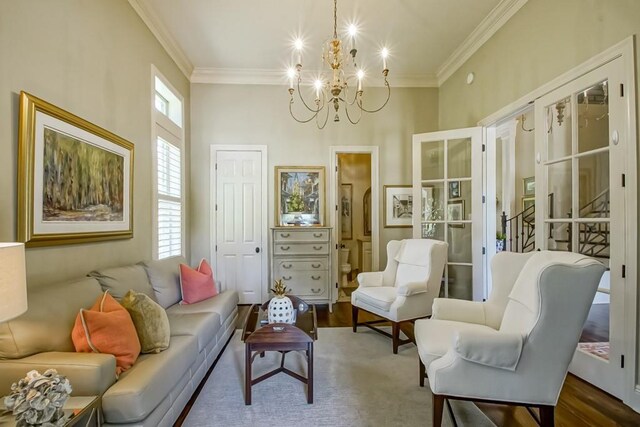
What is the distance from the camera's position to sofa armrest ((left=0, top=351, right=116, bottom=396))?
4.60 ft

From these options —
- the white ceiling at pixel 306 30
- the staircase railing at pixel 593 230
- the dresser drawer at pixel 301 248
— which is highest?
the white ceiling at pixel 306 30

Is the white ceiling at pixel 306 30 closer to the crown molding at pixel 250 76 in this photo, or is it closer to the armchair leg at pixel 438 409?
the crown molding at pixel 250 76

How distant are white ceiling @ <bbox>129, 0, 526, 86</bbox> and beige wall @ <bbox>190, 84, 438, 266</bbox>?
1.09 ft

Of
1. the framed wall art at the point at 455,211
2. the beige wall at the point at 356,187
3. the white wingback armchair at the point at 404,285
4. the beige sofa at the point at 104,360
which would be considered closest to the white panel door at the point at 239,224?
the white wingback armchair at the point at 404,285

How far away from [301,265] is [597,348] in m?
3.04

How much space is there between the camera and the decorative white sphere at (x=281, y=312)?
2451 millimetres

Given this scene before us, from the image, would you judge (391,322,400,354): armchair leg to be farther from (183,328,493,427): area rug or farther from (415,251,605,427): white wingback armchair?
(415,251,605,427): white wingback armchair

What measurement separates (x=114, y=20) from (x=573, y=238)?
431cm

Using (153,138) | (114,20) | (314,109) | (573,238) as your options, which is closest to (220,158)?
(153,138)

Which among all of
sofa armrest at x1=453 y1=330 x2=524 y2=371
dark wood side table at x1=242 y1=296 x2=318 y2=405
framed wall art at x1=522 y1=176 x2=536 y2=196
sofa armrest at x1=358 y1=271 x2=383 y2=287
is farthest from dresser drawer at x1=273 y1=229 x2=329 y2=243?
framed wall art at x1=522 y1=176 x2=536 y2=196

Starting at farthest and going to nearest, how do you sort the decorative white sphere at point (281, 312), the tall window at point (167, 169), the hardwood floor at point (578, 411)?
1. the tall window at point (167, 169)
2. the decorative white sphere at point (281, 312)
3. the hardwood floor at point (578, 411)

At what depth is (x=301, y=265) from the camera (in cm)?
423

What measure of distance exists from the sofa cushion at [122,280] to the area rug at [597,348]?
357 cm

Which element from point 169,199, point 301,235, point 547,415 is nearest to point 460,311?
point 547,415
